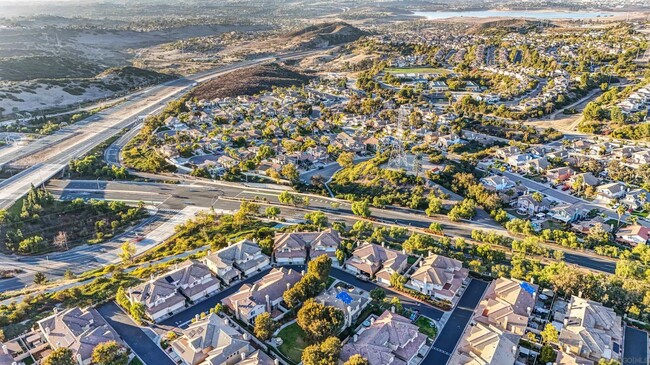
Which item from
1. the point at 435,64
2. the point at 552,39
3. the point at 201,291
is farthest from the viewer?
the point at 552,39

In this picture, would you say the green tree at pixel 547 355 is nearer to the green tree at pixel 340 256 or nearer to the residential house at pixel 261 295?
the green tree at pixel 340 256

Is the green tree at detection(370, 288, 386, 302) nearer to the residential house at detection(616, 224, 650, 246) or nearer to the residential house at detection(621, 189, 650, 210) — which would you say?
the residential house at detection(616, 224, 650, 246)

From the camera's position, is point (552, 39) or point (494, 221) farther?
point (552, 39)

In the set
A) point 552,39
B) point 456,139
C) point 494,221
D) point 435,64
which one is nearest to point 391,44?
point 435,64

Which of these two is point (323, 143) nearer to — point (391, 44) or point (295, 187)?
point (295, 187)

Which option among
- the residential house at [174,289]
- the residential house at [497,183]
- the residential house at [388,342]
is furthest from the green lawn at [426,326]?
the residential house at [497,183]

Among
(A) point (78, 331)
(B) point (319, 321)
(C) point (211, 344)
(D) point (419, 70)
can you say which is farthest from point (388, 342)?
(D) point (419, 70)
